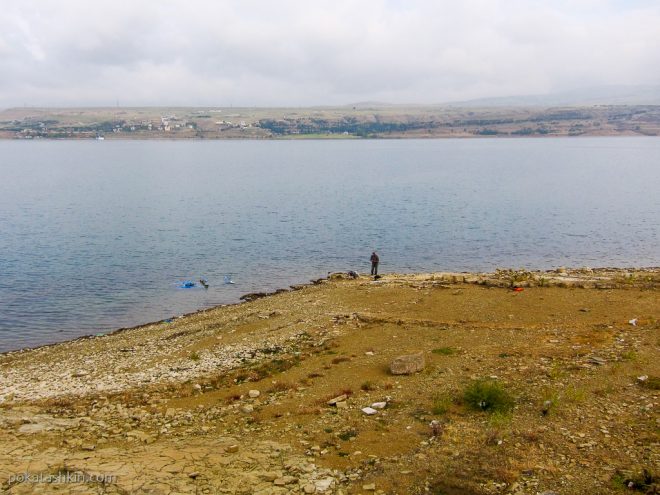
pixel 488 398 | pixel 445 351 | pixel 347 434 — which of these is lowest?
pixel 445 351

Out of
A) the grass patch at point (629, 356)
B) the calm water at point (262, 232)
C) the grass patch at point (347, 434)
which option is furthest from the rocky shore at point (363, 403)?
the calm water at point (262, 232)

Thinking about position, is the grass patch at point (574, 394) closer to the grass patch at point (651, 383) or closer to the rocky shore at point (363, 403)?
the rocky shore at point (363, 403)

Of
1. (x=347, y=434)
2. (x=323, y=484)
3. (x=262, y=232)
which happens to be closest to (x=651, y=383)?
(x=347, y=434)

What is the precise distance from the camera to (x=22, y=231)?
6812cm

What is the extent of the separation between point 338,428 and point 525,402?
A: 586 cm

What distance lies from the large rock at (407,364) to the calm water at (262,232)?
24.2 meters

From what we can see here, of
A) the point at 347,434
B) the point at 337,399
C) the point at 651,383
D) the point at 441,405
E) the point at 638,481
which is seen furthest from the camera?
the point at 337,399

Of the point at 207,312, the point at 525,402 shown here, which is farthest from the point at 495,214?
the point at 525,402

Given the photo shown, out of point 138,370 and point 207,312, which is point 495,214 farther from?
point 138,370

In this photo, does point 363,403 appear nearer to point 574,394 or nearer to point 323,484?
point 323,484

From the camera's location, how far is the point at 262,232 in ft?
224

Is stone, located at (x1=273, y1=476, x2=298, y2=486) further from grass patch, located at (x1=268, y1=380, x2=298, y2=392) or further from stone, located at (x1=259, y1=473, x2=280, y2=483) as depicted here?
grass patch, located at (x1=268, y1=380, x2=298, y2=392)

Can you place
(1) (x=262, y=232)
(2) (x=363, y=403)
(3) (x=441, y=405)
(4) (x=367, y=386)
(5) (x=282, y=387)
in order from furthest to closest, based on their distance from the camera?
(1) (x=262, y=232) < (5) (x=282, y=387) < (4) (x=367, y=386) < (2) (x=363, y=403) < (3) (x=441, y=405)

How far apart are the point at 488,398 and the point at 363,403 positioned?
13.1 feet
